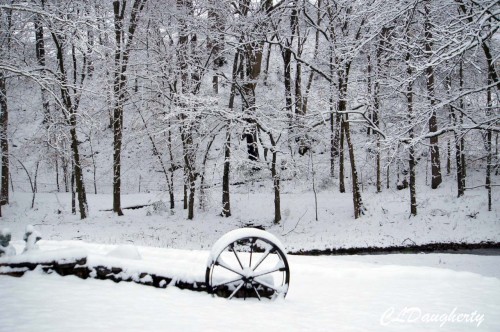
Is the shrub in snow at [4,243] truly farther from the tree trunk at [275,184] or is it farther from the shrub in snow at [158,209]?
the shrub in snow at [158,209]

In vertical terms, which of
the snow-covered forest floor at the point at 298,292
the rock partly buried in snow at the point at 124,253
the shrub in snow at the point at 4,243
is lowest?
the snow-covered forest floor at the point at 298,292

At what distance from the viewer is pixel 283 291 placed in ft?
18.3

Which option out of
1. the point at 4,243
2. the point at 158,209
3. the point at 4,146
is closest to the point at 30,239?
the point at 4,243

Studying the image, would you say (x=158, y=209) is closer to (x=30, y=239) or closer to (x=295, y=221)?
(x=295, y=221)

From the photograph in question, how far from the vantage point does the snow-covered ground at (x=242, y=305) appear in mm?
4203

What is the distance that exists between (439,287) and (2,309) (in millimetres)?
7060

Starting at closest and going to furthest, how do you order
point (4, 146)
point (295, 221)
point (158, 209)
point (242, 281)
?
point (242, 281)
point (4, 146)
point (295, 221)
point (158, 209)

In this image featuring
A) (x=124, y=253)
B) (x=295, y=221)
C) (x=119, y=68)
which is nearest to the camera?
(x=124, y=253)

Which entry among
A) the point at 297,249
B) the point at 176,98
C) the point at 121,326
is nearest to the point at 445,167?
the point at 297,249

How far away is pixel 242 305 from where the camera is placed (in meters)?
5.16

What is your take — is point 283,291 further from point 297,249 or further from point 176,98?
point 176,98

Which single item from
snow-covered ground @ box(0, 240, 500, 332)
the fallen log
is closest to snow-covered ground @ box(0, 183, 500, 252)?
snow-covered ground @ box(0, 240, 500, 332)

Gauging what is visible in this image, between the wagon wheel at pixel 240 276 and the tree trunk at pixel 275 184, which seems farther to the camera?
the tree trunk at pixel 275 184

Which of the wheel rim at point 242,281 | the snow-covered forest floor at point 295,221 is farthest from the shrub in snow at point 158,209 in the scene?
the wheel rim at point 242,281
